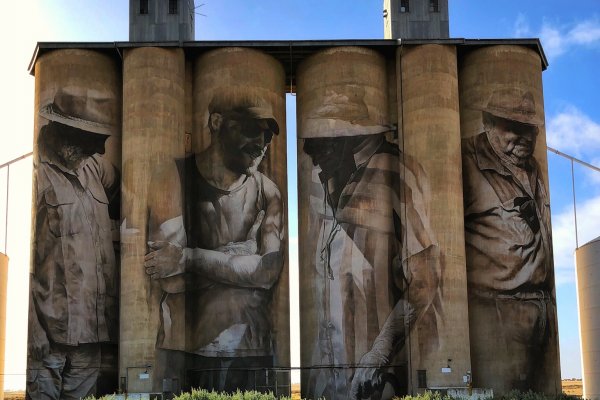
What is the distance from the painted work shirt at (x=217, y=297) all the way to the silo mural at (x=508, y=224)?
37.1 feet

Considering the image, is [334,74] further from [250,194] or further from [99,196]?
[99,196]

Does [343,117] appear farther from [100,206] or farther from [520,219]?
[100,206]

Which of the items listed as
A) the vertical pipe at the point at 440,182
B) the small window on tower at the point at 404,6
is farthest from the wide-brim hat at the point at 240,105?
the small window on tower at the point at 404,6

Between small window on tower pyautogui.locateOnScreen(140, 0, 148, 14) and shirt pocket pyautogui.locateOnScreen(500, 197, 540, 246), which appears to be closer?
shirt pocket pyautogui.locateOnScreen(500, 197, 540, 246)

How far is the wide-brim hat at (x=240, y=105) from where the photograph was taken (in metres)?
52.4

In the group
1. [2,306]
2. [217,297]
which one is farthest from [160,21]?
[2,306]

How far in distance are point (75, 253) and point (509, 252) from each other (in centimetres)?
2284

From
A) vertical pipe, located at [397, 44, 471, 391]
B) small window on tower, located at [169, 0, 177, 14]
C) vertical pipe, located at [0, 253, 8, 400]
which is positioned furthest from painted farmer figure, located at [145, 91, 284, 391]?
vertical pipe, located at [0, 253, 8, 400]

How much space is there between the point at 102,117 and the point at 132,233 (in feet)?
24.2

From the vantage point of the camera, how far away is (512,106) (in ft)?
174

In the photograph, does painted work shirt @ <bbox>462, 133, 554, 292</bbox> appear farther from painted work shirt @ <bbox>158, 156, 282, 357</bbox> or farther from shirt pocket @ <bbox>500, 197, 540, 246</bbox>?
painted work shirt @ <bbox>158, 156, 282, 357</bbox>

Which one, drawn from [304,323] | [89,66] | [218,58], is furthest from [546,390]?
[89,66]

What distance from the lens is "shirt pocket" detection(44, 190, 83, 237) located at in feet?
167

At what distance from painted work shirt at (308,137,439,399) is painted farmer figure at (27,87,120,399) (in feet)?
36.5
